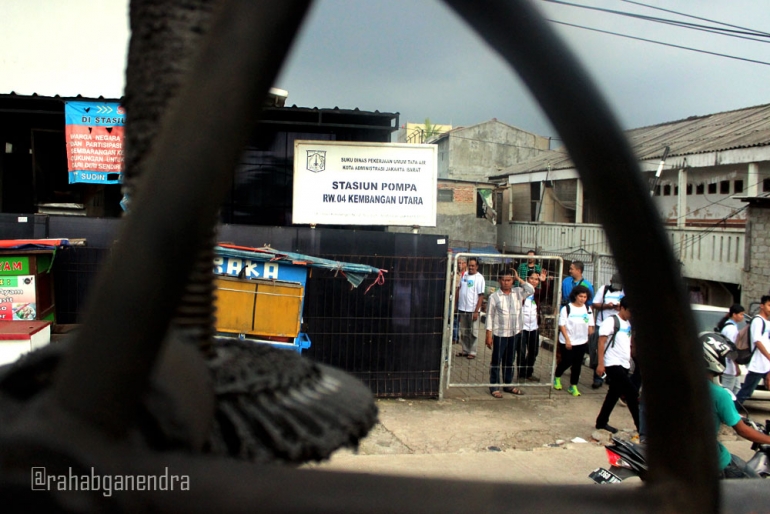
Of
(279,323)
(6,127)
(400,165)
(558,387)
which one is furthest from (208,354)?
(6,127)

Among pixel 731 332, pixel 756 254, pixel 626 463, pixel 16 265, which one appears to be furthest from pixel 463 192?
pixel 626 463

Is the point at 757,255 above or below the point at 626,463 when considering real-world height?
above

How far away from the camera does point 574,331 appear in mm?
8844

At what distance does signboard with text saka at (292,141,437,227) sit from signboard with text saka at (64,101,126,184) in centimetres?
280

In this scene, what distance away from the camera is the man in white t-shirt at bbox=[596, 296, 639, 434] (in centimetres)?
706

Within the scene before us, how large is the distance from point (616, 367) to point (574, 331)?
69.5 inches

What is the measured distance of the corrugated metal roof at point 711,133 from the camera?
48.9 feet

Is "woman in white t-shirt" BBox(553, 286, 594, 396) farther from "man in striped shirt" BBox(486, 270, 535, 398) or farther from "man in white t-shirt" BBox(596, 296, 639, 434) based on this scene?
"man in white t-shirt" BBox(596, 296, 639, 434)

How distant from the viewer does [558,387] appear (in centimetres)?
909

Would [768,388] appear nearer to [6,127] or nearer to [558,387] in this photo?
[558,387]

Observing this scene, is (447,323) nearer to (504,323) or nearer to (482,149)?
(504,323)

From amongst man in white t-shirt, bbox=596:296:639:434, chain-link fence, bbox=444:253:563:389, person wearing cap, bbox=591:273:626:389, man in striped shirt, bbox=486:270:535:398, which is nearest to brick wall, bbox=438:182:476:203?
person wearing cap, bbox=591:273:626:389

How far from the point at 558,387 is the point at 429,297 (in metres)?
2.53

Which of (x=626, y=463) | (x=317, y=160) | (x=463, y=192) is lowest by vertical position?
(x=626, y=463)
